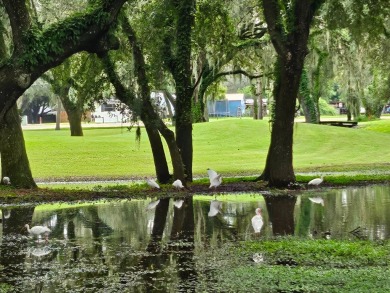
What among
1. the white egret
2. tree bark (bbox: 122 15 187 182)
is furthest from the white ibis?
tree bark (bbox: 122 15 187 182)

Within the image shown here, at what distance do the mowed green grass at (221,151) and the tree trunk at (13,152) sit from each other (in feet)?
31.5

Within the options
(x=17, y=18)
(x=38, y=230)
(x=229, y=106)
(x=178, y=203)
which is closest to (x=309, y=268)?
(x=38, y=230)

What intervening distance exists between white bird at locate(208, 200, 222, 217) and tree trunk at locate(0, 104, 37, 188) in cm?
721

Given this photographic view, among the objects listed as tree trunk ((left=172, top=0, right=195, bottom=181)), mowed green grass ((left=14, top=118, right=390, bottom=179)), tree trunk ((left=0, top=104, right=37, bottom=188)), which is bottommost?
mowed green grass ((left=14, top=118, right=390, bottom=179))

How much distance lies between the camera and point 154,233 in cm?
1552

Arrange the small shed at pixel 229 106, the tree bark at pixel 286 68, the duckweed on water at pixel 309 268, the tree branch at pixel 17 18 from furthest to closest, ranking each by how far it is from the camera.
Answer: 1. the small shed at pixel 229 106
2. the tree bark at pixel 286 68
3. the tree branch at pixel 17 18
4. the duckweed on water at pixel 309 268

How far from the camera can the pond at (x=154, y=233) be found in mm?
11039

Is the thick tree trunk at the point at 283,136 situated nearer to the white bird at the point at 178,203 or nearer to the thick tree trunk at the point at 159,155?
the white bird at the point at 178,203

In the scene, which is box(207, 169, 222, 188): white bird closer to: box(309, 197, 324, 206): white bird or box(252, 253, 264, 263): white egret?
box(309, 197, 324, 206): white bird

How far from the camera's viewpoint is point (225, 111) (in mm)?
104062

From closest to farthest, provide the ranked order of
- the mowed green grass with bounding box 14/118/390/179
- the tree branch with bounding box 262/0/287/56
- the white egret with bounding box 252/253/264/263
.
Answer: the white egret with bounding box 252/253/264/263, the tree branch with bounding box 262/0/287/56, the mowed green grass with bounding box 14/118/390/179

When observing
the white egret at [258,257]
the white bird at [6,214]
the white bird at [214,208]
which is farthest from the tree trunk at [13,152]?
the white egret at [258,257]

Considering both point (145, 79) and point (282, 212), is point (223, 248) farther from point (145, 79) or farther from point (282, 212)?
point (145, 79)

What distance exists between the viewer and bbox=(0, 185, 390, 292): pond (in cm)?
1104
